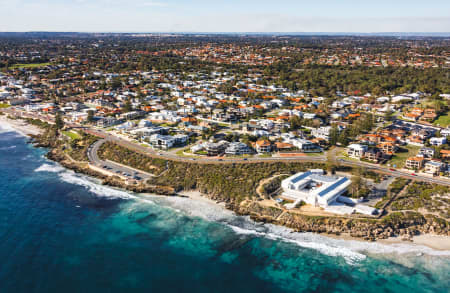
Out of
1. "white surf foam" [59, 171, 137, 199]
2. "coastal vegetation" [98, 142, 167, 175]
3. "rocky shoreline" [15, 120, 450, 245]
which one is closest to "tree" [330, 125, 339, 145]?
"rocky shoreline" [15, 120, 450, 245]

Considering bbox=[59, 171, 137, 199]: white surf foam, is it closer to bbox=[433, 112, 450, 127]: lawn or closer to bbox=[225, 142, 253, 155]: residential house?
bbox=[225, 142, 253, 155]: residential house

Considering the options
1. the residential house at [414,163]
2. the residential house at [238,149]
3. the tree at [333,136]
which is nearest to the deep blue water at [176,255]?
the residential house at [238,149]

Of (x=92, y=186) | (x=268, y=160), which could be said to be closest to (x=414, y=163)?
(x=268, y=160)

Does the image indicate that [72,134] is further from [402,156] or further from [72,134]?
[402,156]

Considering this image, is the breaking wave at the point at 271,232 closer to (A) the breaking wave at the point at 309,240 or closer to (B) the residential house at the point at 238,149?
(A) the breaking wave at the point at 309,240

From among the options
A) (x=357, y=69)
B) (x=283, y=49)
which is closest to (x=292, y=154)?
(x=357, y=69)

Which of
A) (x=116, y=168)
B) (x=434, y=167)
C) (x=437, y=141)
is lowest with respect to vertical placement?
(x=116, y=168)
